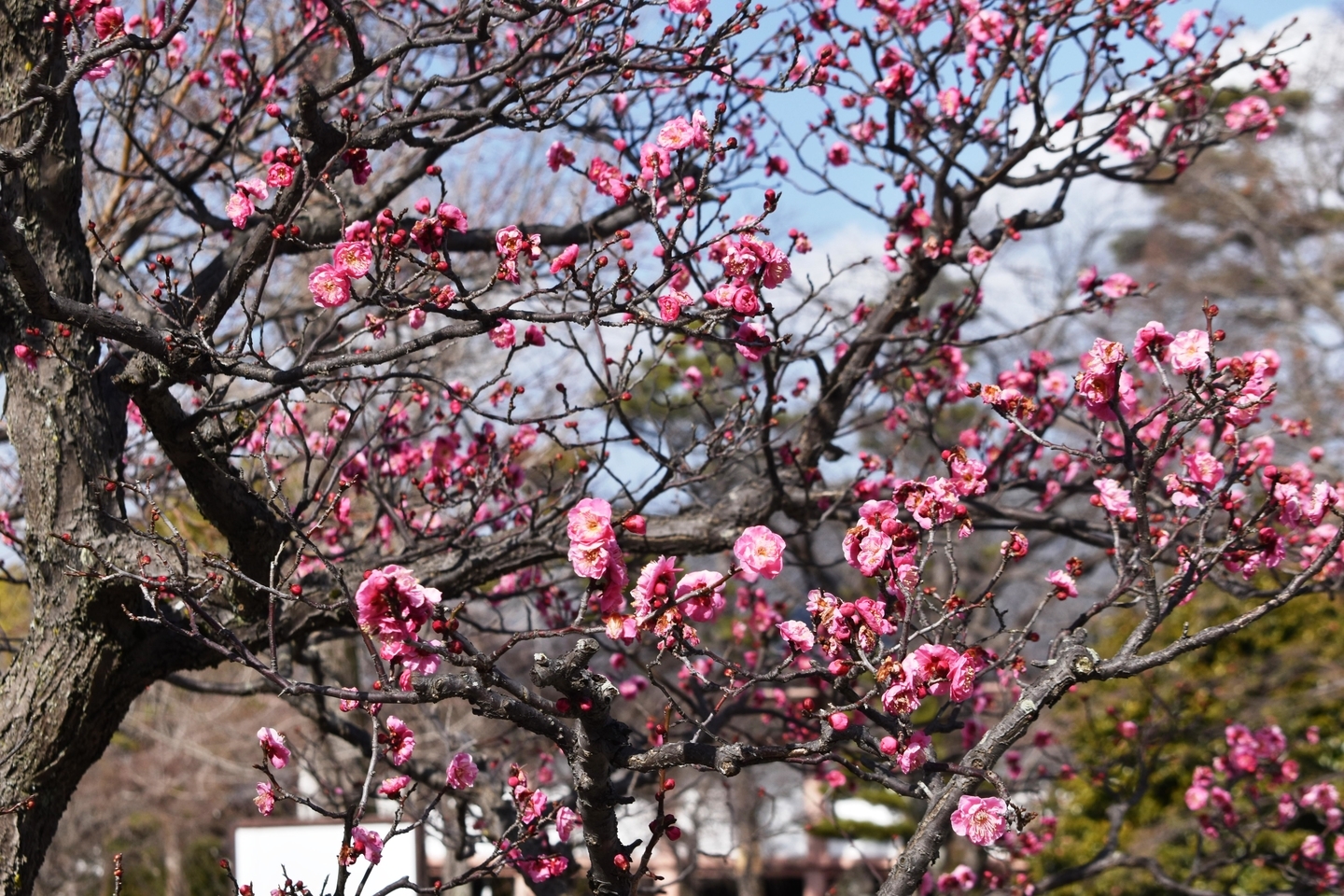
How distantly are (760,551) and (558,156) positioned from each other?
101 inches

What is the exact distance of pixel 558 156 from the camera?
4.88 metres

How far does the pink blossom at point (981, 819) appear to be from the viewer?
2814 mm

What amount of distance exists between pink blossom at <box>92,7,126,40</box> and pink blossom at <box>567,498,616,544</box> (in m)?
2.75

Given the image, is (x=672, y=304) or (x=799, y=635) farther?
(x=672, y=304)

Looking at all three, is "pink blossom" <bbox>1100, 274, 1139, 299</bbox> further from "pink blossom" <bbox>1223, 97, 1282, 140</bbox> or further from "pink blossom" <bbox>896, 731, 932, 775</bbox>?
"pink blossom" <bbox>896, 731, 932, 775</bbox>

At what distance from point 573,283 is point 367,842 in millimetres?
1781

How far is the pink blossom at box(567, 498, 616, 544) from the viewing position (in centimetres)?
267

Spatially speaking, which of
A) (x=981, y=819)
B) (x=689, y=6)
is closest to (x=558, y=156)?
(x=689, y=6)

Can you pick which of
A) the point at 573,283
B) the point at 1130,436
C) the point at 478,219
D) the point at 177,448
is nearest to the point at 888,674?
the point at 1130,436

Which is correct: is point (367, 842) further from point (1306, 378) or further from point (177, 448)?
point (1306, 378)

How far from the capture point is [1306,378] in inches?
672

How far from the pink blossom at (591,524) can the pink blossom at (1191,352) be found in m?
1.69

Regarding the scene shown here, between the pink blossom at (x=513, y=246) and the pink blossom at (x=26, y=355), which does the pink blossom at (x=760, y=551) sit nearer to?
the pink blossom at (x=513, y=246)

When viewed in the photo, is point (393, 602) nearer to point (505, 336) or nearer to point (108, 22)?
point (505, 336)
